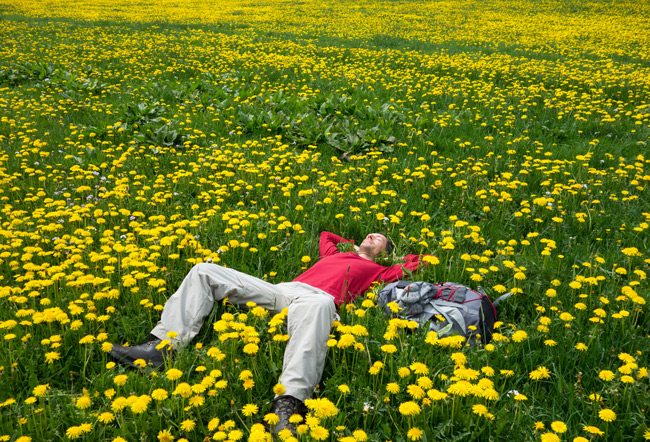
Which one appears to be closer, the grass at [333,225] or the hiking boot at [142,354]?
the grass at [333,225]

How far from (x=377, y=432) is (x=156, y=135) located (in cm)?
616

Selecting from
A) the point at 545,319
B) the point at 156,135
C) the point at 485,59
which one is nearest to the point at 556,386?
the point at 545,319

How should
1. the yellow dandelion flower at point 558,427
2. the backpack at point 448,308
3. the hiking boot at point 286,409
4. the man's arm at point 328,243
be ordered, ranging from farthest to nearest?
1. the man's arm at point 328,243
2. the backpack at point 448,308
3. the hiking boot at point 286,409
4. the yellow dandelion flower at point 558,427

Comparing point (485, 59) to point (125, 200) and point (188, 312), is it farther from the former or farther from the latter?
point (188, 312)

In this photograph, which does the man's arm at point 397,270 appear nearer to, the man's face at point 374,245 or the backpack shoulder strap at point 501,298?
the man's face at point 374,245

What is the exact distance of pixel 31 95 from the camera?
9117 millimetres

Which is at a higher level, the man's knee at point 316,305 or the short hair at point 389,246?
the man's knee at point 316,305

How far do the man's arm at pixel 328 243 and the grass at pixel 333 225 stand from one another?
0.17 m

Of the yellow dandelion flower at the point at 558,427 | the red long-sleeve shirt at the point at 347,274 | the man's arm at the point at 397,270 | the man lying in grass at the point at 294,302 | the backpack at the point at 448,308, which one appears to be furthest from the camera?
the man's arm at the point at 397,270

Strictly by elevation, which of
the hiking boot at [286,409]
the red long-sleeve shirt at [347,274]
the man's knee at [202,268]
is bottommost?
the hiking boot at [286,409]

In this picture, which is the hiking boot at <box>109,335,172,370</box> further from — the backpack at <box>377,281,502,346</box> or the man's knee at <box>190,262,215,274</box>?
the backpack at <box>377,281,502,346</box>

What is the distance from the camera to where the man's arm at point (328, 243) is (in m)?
4.14

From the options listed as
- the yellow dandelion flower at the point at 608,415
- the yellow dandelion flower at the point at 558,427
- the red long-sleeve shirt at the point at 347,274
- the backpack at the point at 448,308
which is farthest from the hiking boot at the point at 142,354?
the yellow dandelion flower at the point at 608,415

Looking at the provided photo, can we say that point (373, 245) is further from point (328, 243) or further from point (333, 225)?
point (333, 225)
